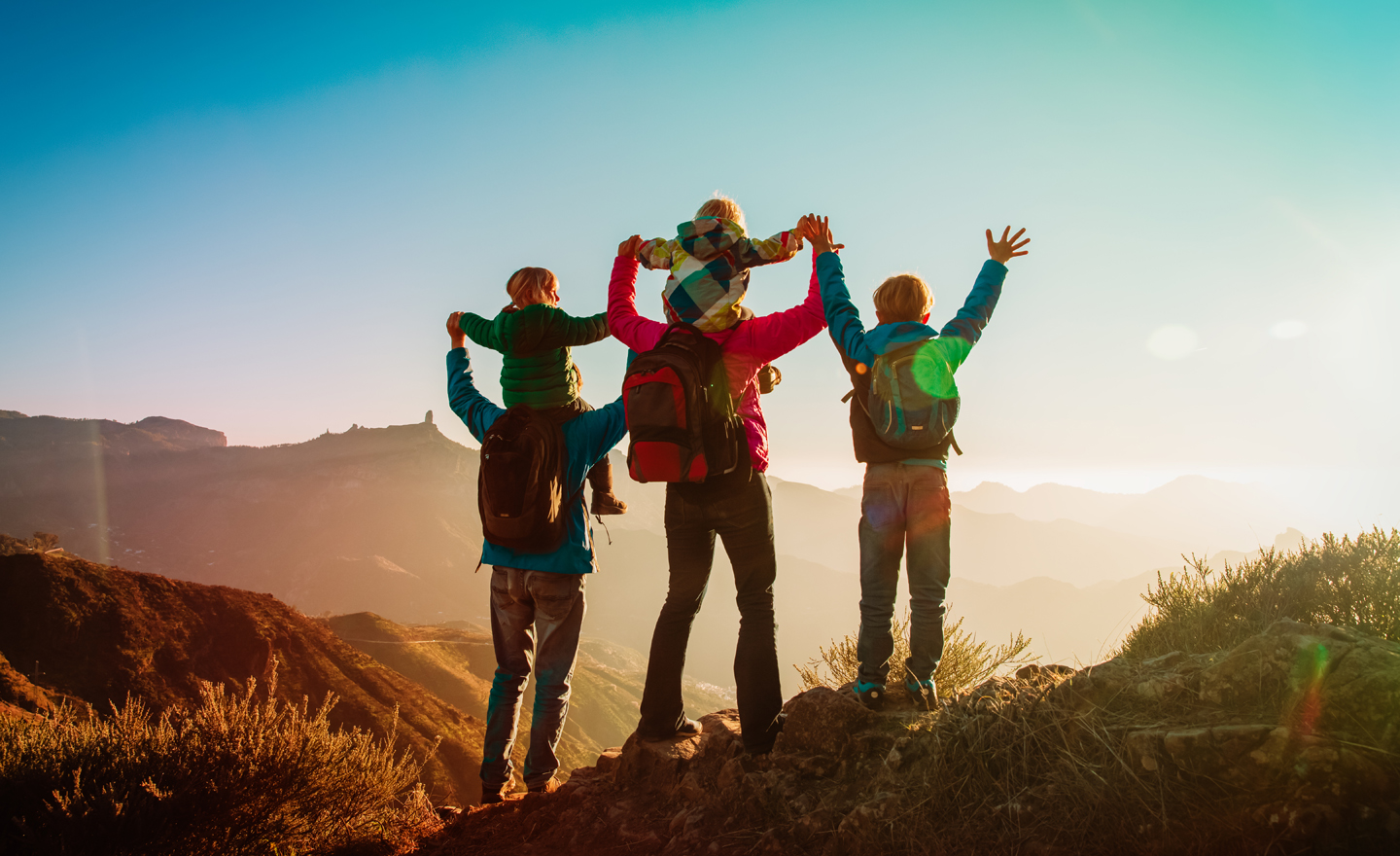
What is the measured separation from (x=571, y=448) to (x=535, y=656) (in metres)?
1.06

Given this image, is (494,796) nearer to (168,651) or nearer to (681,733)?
(681,733)

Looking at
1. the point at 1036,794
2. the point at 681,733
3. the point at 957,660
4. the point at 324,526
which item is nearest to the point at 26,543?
the point at 681,733

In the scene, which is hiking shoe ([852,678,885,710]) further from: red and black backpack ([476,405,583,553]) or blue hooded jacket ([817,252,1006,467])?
red and black backpack ([476,405,583,553])

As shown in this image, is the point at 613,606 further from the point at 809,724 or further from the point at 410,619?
the point at 809,724

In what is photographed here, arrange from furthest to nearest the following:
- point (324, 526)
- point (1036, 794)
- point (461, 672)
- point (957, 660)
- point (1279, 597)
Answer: point (324, 526), point (461, 672), point (957, 660), point (1279, 597), point (1036, 794)

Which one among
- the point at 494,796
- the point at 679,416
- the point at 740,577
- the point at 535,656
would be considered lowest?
the point at 494,796

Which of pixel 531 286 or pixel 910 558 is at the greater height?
pixel 531 286

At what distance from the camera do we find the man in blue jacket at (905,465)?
9.09 ft

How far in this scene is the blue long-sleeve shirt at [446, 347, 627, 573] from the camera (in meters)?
2.96

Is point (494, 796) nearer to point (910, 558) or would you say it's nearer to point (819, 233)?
point (910, 558)

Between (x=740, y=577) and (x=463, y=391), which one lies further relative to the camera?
(x=463, y=391)

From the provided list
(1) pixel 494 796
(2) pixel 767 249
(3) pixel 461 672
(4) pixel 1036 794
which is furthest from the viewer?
(3) pixel 461 672

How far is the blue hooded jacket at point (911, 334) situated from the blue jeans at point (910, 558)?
0.37 ft

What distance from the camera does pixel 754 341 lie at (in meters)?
2.65
